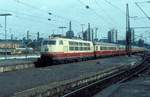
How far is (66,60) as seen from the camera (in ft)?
168

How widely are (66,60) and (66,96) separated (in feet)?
103

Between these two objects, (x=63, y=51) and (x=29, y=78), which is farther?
(x=63, y=51)

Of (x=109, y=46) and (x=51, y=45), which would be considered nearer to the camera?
(x=51, y=45)

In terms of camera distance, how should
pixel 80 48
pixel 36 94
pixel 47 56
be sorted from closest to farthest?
pixel 36 94 < pixel 47 56 < pixel 80 48

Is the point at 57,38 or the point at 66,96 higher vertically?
the point at 57,38

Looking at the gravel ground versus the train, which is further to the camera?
the train

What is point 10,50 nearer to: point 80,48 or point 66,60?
point 80,48

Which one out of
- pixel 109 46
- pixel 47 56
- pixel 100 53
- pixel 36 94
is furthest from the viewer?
pixel 109 46

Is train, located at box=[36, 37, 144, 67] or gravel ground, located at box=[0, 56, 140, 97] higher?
train, located at box=[36, 37, 144, 67]

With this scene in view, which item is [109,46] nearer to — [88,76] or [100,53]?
[100,53]

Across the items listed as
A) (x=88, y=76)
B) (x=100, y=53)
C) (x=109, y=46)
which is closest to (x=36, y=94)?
(x=88, y=76)

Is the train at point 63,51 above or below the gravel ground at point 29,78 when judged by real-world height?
above

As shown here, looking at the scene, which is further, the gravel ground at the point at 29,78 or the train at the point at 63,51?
the train at the point at 63,51

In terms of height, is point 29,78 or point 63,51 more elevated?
point 63,51
